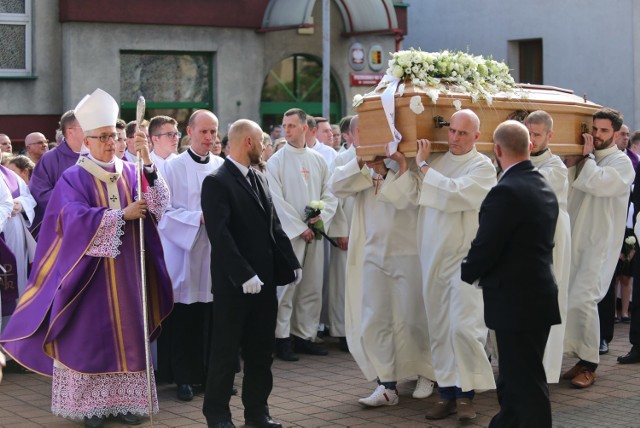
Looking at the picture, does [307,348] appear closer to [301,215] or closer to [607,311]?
[301,215]

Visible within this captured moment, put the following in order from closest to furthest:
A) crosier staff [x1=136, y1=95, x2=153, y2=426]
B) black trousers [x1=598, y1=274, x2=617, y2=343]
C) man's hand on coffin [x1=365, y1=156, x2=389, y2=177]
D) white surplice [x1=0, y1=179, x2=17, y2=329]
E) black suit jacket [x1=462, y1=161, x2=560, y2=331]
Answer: black suit jacket [x1=462, y1=161, x2=560, y2=331], crosier staff [x1=136, y1=95, x2=153, y2=426], man's hand on coffin [x1=365, y1=156, x2=389, y2=177], white surplice [x1=0, y1=179, x2=17, y2=329], black trousers [x1=598, y1=274, x2=617, y2=343]

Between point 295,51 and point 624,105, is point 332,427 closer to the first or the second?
point 295,51

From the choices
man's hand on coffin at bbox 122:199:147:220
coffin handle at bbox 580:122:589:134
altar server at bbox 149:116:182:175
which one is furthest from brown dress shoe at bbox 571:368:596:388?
altar server at bbox 149:116:182:175

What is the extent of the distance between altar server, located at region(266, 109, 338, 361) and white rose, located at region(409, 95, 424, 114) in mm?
2999

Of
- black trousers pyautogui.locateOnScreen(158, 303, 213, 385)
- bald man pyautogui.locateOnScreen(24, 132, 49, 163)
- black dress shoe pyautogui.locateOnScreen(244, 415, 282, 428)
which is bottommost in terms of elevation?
black dress shoe pyautogui.locateOnScreen(244, 415, 282, 428)

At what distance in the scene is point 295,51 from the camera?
2127 centimetres

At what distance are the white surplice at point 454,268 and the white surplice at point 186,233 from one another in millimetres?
1848

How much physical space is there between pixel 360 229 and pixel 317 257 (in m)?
2.25

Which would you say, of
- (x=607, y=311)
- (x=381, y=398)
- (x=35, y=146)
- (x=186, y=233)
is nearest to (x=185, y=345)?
(x=186, y=233)

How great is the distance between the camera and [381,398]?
8.45 m

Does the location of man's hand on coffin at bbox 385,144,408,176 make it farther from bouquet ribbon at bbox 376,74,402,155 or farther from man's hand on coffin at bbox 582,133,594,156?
man's hand on coffin at bbox 582,133,594,156

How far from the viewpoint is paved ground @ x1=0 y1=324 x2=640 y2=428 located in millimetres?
8023

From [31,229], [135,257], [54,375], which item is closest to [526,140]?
[135,257]

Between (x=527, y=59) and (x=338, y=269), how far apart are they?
51.9ft
